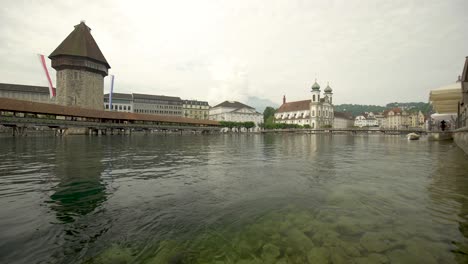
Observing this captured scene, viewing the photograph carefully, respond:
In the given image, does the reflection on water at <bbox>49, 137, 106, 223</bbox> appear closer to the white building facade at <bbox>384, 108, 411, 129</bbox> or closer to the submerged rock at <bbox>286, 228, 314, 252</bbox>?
the submerged rock at <bbox>286, 228, 314, 252</bbox>

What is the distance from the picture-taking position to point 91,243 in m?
3.83

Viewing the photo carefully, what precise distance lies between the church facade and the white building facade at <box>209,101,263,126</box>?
1759cm

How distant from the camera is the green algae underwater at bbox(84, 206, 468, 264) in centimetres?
335

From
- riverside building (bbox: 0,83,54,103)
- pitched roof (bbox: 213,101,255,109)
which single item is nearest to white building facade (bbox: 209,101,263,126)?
pitched roof (bbox: 213,101,255,109)

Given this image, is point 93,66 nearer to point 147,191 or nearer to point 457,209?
point 147,191

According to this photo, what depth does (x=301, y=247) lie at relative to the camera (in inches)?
146

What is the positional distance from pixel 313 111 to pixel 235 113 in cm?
4250

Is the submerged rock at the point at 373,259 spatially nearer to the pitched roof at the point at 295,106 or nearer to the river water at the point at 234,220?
the river water at the point at 234,220

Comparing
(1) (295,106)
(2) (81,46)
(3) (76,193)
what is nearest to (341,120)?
(1) (295,106)

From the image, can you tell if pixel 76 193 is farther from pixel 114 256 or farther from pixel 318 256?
pixel 318 256

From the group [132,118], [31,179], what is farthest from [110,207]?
[132,118]

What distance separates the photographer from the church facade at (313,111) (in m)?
122

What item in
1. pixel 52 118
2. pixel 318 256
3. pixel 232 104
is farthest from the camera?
pixel 232 104

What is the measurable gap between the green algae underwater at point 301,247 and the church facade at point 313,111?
122 metres
